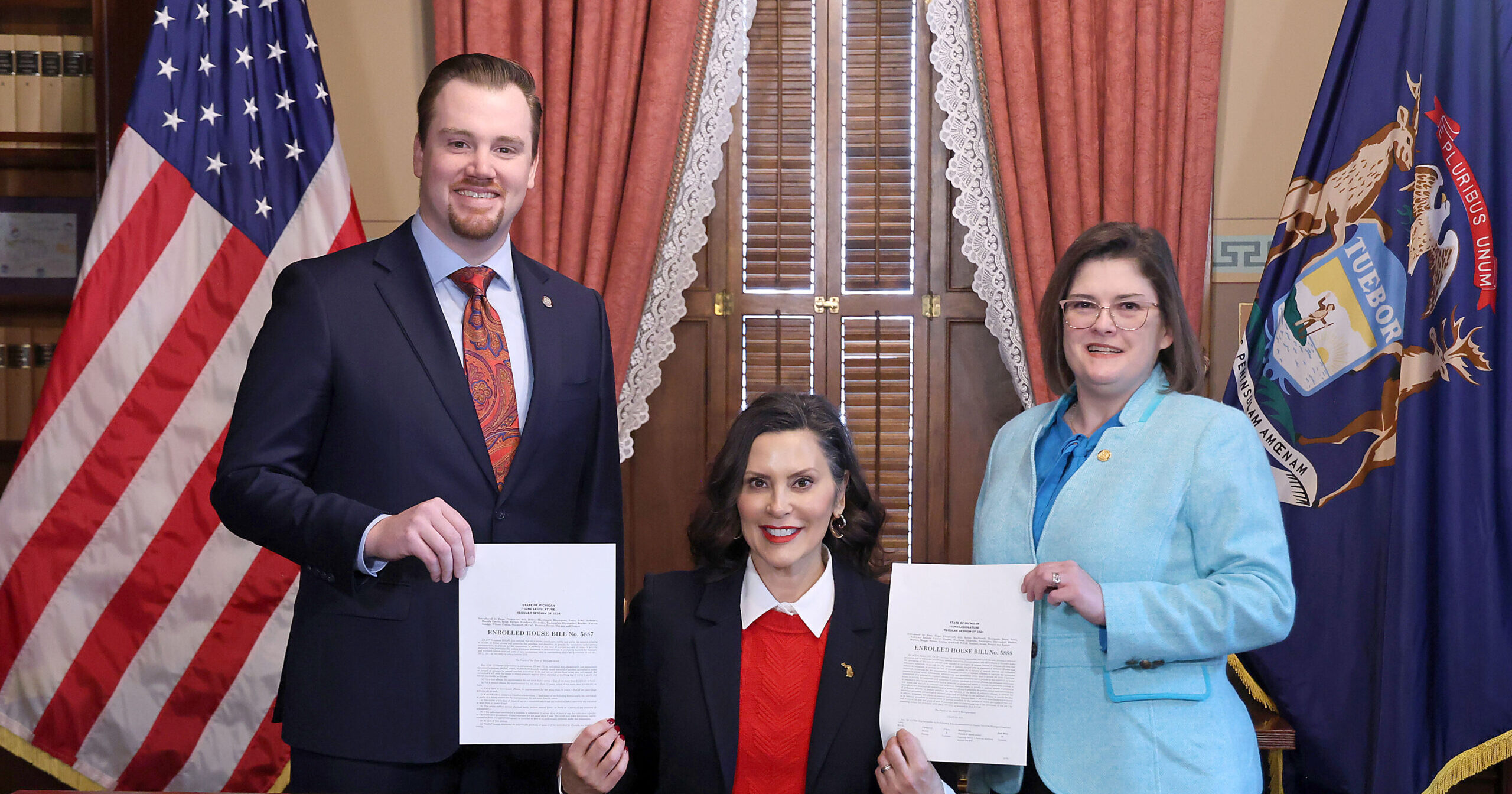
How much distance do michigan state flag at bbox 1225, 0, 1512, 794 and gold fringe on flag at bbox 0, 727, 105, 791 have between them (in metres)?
3.23

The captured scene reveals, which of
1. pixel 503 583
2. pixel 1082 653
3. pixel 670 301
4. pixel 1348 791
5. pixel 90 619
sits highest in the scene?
pixel 670 301

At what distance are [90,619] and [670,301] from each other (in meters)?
1.85

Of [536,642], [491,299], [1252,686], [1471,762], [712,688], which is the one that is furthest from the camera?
[1252,686]

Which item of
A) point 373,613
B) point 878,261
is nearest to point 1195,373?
→ point 373,613

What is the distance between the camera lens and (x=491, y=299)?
2.00m

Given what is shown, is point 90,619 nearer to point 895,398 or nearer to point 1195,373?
point 895,398

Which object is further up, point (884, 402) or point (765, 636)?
point (884, 402)

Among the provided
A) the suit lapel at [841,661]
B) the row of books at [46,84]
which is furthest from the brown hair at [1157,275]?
the row of books at [46,84]

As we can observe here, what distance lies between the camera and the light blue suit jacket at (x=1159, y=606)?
1729mm

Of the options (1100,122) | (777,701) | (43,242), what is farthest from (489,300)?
(43,242)

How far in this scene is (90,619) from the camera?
117 inches

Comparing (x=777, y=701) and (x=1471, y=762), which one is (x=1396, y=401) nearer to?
(x=1471, y=762)

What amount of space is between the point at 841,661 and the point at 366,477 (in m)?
0.87

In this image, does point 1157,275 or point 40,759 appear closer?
point 1157,275
